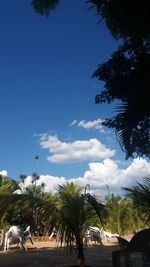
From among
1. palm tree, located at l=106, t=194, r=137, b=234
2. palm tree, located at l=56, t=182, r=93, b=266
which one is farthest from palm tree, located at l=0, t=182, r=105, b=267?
palm tree, located at l=106, t=194, r=137, b=234

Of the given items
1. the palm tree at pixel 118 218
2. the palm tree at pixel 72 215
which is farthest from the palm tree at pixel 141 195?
the palm tree at pixel 118 218

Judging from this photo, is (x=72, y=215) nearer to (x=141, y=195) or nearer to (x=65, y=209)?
(x=65, y=209)

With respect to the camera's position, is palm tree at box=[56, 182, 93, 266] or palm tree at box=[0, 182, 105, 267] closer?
palm tree at box=[0, 182, 105, 267]

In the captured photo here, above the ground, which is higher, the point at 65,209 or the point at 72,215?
the point at 65,209

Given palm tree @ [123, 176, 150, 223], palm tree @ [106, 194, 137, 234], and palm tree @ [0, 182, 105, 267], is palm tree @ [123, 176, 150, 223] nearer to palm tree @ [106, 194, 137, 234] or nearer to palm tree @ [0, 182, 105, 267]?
palm tree @ [0, 182, 105, 267]

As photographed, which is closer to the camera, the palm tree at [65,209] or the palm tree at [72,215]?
the palm tree at [65,209]

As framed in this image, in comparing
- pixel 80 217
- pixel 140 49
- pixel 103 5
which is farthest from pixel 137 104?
pixel 80 217

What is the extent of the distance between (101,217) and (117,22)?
5.43 metres

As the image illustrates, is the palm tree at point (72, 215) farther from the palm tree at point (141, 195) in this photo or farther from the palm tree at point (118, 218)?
the palm tree at point (118, 218)

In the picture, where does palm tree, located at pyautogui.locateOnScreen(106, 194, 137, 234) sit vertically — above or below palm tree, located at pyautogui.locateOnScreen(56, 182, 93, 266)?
above

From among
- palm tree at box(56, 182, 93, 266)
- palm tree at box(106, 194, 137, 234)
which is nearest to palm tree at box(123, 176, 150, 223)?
palm tree at box(56, 182, 93, 266)

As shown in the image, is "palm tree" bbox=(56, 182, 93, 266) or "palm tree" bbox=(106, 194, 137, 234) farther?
"palm tree" bbox=(106, 194, 137, 234)

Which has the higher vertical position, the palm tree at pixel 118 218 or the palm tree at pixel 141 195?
the palm tree at pixel 118 218

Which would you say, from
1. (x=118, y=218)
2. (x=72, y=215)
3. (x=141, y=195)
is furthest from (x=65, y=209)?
(x=118, y=218)
